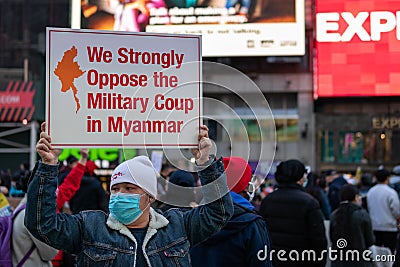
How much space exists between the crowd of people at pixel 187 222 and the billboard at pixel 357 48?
22.3ft

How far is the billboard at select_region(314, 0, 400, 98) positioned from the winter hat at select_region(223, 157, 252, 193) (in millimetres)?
8081

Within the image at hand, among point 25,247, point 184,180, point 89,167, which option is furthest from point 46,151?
point 89,167

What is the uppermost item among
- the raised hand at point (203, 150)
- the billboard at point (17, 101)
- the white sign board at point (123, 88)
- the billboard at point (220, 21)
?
the billboard at point (220, 21)

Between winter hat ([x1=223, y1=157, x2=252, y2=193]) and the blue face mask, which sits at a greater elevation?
winter hat ([x1=223, y1=157, x2=252, y2=193])

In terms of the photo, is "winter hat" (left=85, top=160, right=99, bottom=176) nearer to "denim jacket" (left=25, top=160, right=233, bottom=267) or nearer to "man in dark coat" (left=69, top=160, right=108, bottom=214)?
"man in dark coat" (left=69, top=160, right=108, bottom=214)

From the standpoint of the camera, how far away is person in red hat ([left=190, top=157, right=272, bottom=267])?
11.7ft

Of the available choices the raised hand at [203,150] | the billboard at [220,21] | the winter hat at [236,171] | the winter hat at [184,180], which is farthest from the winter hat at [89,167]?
the billboard at [220,21]

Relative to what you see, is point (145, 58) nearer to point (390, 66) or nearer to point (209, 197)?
point (209, 197)


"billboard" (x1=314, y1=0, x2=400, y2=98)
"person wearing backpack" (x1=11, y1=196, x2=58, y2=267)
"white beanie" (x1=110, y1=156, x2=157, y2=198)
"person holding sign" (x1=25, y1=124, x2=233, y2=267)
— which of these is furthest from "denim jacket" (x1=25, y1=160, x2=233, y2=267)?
"billboard" (x1=314, y1=0, x2=400, y2=98)

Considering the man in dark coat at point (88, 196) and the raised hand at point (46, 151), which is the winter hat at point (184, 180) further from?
the raised hand at point (46, 151)

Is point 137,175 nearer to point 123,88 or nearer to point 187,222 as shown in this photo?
point 187,222

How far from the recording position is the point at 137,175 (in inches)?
109

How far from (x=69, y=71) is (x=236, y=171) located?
123 cm

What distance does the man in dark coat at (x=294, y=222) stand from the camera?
4938 millimetres
